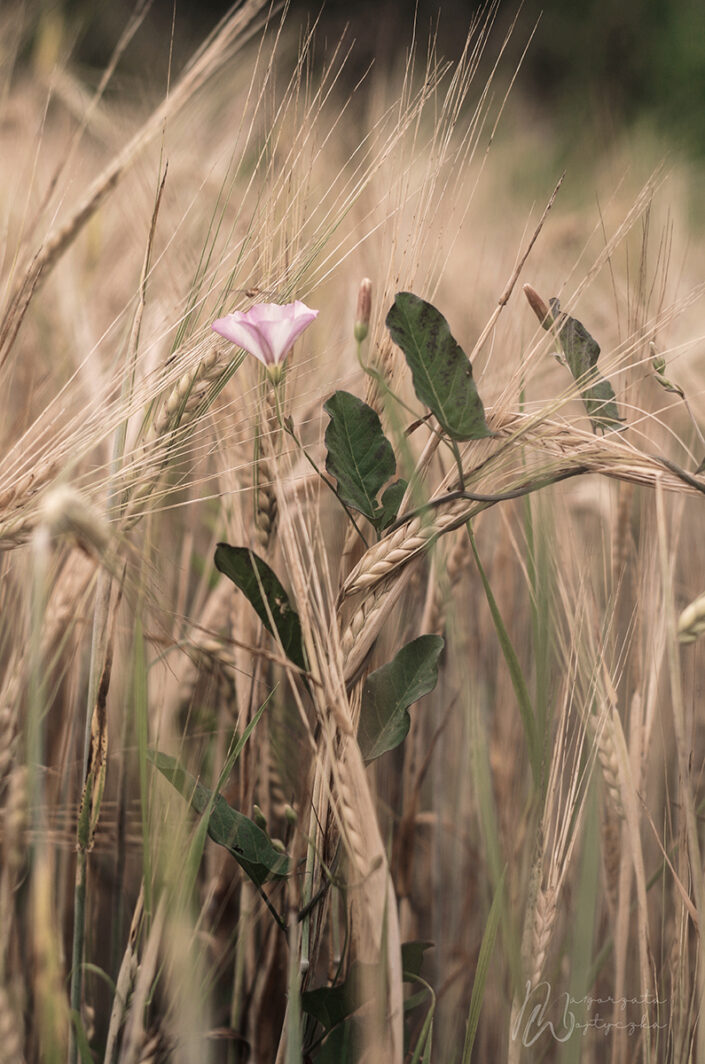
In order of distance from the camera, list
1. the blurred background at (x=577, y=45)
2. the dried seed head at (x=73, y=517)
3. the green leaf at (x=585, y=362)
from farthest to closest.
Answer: the blurred background at (x=577, y=45)
the green leaf at (x=585, y=362)
the dried seed head at (x=73, y=517)

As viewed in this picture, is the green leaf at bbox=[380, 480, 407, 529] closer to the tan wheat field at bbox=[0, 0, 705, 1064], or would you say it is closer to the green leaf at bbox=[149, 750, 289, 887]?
the tan wheat field at bbox=[0, 0, 705, 1064]

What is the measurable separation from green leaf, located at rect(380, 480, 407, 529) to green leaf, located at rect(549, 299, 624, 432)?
8cm

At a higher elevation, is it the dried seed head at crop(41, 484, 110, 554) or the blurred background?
the blurred background

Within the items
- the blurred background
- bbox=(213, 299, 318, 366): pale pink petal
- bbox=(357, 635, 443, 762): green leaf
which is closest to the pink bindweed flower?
bbox=(213, 299, 318, 366): pale pink petal

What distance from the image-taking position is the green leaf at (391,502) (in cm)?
28

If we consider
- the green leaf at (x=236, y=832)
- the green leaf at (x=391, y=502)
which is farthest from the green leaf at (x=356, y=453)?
the green leaf at (x=236, y=832)

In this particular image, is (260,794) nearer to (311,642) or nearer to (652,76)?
(311,642)

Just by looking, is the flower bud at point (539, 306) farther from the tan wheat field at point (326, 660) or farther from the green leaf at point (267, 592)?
the green leaf at point (267, 592)

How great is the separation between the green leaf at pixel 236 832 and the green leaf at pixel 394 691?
0.17 feet

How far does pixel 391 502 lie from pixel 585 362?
0.31 feet

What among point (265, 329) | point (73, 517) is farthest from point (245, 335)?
point (73, 517)

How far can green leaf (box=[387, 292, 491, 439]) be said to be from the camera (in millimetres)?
250

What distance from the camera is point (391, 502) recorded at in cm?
28

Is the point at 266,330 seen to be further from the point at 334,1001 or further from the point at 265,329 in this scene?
the point at 334,1001
